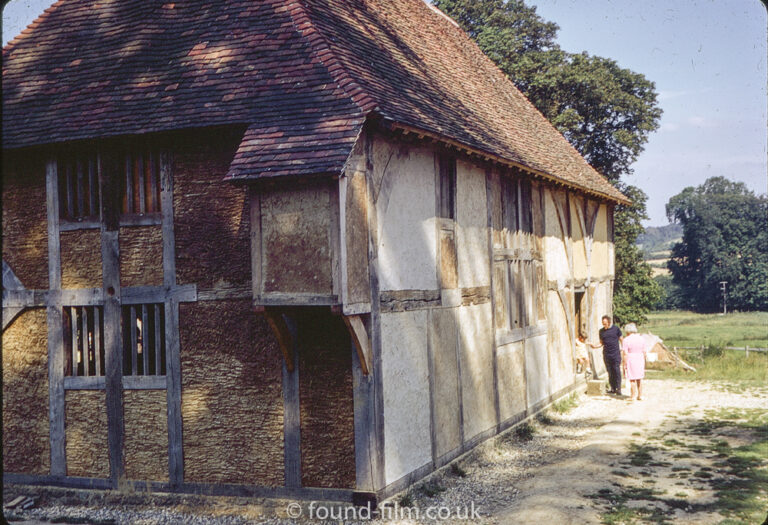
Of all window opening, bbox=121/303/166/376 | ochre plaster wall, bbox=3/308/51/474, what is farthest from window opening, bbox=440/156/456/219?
ochre plaster wall, bbox=3/308/51/474

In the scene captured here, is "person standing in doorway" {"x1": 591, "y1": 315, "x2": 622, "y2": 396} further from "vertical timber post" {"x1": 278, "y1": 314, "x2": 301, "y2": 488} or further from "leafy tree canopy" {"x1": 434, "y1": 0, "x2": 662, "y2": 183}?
"leafy tree canopy" {"x1": 434, "y1": 0, "x2": 662, "y2": 183}

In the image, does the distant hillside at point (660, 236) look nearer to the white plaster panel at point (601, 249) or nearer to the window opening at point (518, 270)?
the white plaster panel at point (601, 249)

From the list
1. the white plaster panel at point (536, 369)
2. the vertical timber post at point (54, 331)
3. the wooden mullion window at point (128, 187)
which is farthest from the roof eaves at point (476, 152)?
the vertical timber post at point (54, 331)

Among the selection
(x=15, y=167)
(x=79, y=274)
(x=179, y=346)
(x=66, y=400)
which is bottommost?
(x=66, y=400)

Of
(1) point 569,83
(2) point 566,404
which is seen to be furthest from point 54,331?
(1) point 569,83

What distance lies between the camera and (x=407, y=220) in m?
9.70

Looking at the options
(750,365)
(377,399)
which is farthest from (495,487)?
(750,365)

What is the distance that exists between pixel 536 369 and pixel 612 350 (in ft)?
11.8

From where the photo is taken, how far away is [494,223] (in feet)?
41.9

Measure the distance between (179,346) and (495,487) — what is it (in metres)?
4.72

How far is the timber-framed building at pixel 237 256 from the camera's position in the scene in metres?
8.47

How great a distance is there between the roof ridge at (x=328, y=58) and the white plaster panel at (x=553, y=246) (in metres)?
7.82

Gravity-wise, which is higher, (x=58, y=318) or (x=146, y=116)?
(x=146, y=116)

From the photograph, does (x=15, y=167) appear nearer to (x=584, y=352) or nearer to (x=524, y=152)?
(x=524, y=152)
